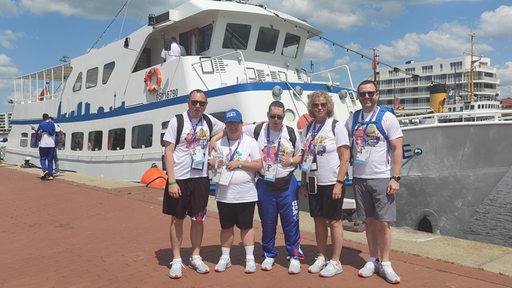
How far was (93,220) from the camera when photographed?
754 centimetres

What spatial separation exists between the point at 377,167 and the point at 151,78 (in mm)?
9032

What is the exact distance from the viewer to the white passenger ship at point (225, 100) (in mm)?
7945

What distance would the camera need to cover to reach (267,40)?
12.2 meters

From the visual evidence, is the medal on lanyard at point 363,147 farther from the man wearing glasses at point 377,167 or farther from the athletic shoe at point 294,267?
the athletic shoe at point 294,267

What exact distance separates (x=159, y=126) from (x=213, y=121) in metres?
7.18

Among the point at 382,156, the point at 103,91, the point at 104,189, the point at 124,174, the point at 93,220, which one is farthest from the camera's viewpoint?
the point at 103,91

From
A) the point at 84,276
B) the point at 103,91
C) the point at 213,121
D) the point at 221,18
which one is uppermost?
the point at 221,18

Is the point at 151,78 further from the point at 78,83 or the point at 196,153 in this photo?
the point at 196,153

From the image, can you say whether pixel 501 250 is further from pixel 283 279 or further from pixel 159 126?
pixel 159 126

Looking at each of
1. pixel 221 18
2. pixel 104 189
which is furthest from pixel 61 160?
pixel 221 18

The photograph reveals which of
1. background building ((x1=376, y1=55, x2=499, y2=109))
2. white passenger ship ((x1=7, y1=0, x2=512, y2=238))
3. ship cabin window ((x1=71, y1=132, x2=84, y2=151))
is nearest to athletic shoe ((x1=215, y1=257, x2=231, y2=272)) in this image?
white passenger ship ((x1=7, y1=0, x2=512, y2=238))

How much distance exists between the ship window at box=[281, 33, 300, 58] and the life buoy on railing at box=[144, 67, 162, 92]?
3.49 meters

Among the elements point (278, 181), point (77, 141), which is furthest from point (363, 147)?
point (77, 141)

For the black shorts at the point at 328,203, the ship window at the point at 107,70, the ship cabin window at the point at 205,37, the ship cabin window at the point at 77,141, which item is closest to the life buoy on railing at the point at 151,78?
the ship cabin window at the point at 205,37
